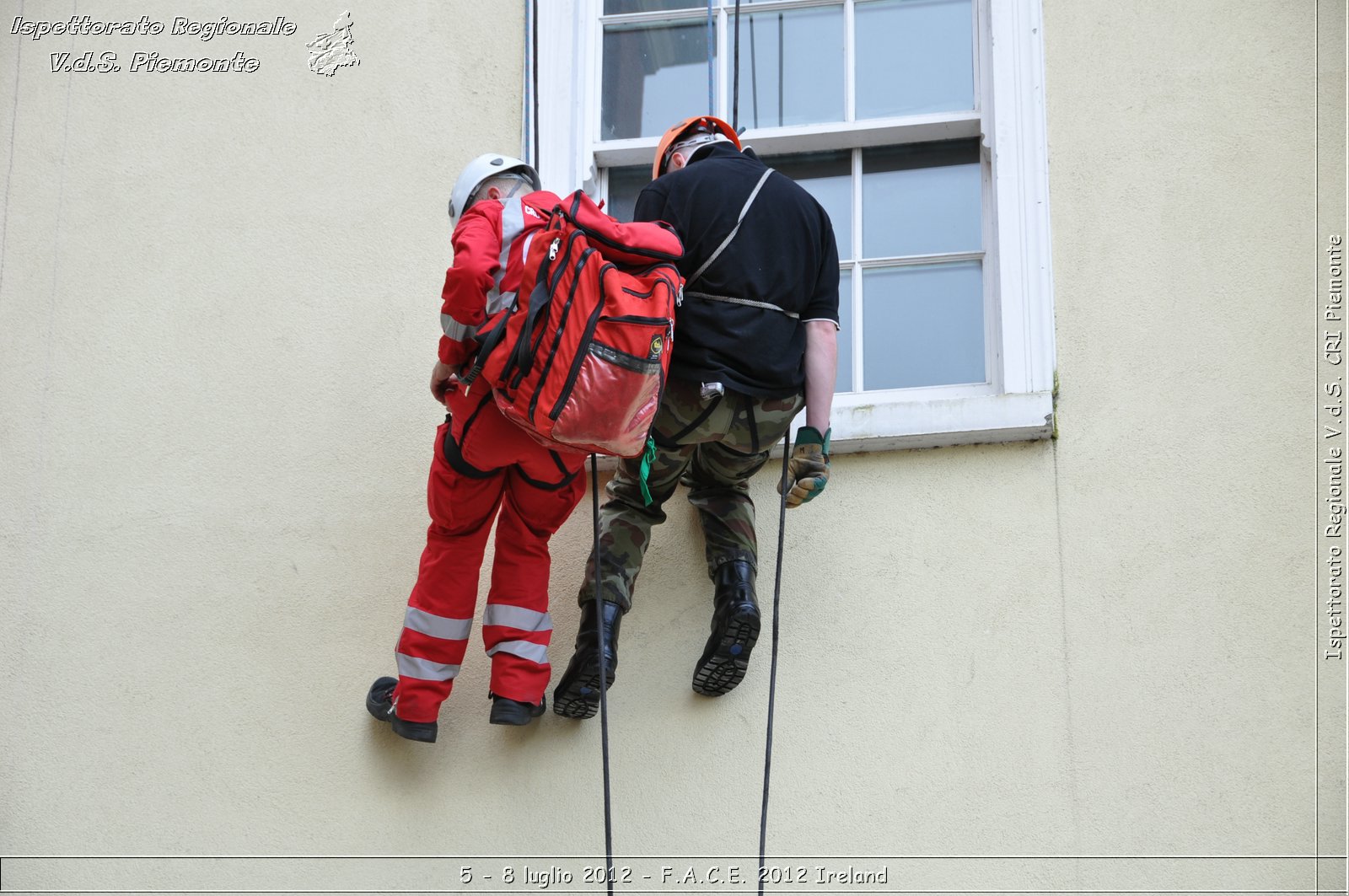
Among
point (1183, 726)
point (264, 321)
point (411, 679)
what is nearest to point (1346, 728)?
point (1183, 726)

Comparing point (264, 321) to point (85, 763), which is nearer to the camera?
point (85, 763)

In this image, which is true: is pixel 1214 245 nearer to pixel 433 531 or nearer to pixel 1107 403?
pixel 1107 403

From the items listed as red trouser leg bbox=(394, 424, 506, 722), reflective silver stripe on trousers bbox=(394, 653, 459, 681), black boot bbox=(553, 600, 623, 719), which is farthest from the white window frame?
reflective silver stripe on trousers bbox=(394, 653, 459, 681)

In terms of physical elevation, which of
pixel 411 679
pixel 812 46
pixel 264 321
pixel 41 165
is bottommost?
pixel 411 679

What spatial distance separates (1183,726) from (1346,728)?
0.42 meters

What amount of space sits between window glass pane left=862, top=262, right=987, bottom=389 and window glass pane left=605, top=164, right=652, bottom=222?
34.4 inches

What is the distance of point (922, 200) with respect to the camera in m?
4.96

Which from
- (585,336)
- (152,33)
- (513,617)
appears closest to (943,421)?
(585,336)

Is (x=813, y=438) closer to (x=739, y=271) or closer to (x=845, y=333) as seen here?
(x=739, y=271)

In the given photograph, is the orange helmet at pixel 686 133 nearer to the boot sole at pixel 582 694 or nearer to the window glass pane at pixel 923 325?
the window glass pane at pixel 923 325

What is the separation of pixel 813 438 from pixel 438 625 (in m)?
1.19

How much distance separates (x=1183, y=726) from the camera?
13.5 ft

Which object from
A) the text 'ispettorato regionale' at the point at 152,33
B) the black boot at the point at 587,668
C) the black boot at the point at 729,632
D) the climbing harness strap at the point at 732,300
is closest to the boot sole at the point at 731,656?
the black boot at the point at 729,632

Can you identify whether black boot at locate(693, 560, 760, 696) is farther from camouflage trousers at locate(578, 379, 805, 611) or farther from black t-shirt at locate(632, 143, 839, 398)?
black t-shirt at locate(632, 143, 839, 398)
